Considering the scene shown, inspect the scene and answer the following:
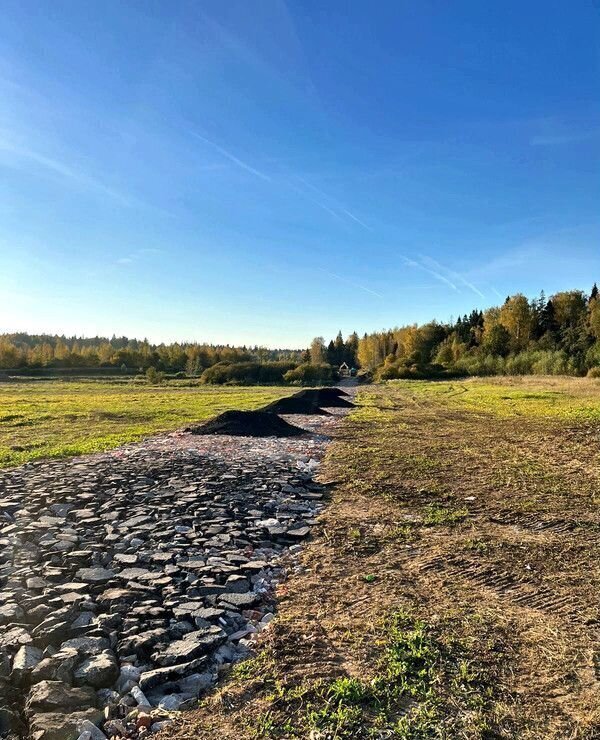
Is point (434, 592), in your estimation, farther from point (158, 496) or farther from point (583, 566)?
point (158, 496)

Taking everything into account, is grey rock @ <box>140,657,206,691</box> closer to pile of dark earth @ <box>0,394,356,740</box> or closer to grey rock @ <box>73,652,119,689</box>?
pile of dark earth @ <box>0,394,356,740</box>

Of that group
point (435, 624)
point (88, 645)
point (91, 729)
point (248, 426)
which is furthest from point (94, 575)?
point (248, 426)

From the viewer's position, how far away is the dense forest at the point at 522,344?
63.4 metres

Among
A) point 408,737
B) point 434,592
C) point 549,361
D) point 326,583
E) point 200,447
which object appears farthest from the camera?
point 549,361

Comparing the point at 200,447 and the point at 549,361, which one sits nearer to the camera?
the point at 200,447

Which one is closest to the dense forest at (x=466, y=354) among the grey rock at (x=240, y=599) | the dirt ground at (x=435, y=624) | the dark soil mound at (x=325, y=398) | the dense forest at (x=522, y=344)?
the dense forest at (x=522, y=344)

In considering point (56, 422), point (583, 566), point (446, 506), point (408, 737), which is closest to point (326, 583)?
point (408, 737)

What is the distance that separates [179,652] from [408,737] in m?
2.07

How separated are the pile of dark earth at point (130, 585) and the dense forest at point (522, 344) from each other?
179ft

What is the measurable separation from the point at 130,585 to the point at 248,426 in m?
14.2

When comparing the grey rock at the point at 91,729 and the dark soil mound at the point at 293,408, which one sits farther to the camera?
the dark soil mound at the point at 293,408

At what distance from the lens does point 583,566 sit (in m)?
5.88

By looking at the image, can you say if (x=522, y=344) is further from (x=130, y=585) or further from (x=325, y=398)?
(x=130, y=585)

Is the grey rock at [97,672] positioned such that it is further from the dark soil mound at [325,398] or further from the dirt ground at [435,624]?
the dark soil mound at [325,398]
